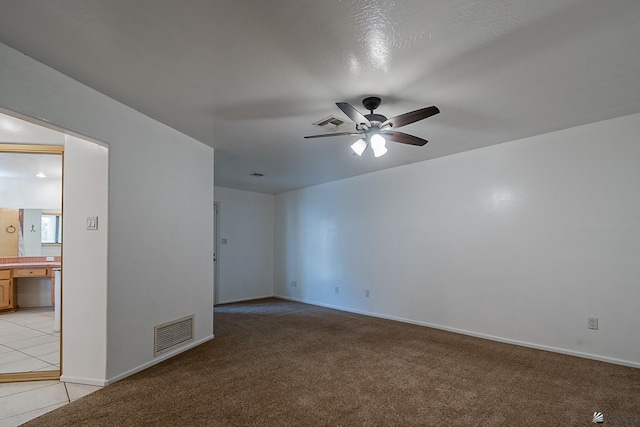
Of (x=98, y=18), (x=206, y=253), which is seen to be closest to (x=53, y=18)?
(x=98, y=18)

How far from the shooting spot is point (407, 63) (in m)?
2.28

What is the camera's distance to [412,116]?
2545mm

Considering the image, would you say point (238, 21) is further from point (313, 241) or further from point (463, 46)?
point (313, 241)

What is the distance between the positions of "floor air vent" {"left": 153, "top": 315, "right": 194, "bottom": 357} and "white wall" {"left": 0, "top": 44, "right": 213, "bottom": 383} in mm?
69

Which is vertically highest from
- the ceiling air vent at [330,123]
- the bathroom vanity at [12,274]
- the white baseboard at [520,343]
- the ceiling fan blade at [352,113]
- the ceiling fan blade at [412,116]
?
the ceiling air vent at [330,123]

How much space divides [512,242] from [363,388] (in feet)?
8.67

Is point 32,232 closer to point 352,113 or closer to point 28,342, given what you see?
point 28,342

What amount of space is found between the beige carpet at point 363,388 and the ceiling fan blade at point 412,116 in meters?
2.22

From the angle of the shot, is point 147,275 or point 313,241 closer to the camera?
point 147,275

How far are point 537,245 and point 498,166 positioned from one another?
1080mm

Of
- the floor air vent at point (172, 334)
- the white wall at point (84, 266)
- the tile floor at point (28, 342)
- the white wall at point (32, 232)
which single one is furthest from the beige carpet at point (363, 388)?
the white wall at point (32, 232)

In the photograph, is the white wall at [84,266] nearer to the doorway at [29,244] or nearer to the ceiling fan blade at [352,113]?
the doorway at [29,244]

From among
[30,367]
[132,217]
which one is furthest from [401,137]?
[30,367]

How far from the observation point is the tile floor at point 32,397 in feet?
7.61
